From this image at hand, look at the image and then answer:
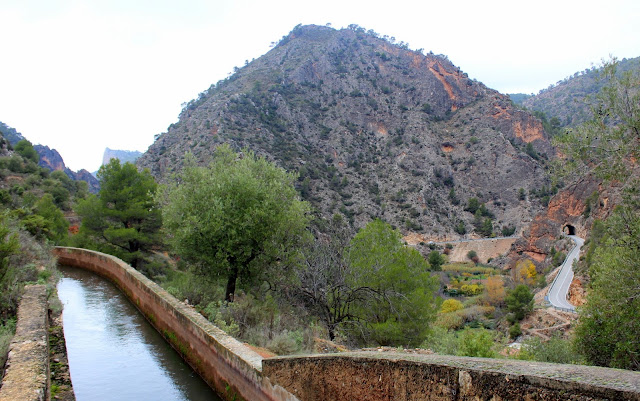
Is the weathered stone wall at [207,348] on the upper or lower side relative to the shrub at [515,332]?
upper

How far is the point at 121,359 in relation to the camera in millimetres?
9648

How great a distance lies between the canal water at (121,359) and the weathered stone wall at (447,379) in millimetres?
3990

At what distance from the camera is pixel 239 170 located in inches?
565

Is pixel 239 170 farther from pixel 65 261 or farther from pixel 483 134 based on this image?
pixel 483 134

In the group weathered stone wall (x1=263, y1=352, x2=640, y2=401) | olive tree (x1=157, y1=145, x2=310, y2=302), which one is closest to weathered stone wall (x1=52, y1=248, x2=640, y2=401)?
weathered stone wall (x1=263, y1=352, x2=640, y2=401)

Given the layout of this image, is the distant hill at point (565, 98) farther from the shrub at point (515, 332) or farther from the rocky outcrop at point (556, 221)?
the shrub at point (515, 332)

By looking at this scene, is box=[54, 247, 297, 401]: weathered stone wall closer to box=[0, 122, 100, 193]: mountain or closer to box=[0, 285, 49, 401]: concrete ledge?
box=[0, 285, 49, 401]: concrete ledge

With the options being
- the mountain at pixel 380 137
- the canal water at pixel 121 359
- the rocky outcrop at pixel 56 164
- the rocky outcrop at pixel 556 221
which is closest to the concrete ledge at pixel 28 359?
the canal water at pixel 121 359

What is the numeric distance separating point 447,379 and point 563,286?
148 feet

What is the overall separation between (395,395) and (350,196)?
210 feet

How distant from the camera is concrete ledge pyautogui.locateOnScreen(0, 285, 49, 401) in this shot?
529 centimetres

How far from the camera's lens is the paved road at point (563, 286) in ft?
115

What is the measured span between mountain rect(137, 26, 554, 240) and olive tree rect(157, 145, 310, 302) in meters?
37.6

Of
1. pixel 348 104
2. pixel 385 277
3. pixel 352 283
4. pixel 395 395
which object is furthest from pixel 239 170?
pixel 348 104
